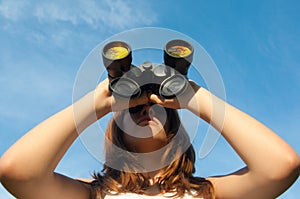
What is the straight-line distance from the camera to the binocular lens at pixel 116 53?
3795 millimetres

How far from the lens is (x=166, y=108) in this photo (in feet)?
12.8

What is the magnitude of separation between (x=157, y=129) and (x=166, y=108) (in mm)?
185

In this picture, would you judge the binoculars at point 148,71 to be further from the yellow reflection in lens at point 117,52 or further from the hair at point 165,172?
the hair at point 165,172

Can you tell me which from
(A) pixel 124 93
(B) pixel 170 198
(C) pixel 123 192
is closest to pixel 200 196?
(B) pixel 170 198

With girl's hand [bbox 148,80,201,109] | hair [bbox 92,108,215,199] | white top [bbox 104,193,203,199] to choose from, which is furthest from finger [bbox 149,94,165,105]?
white top [bbox 104,193,203,199]

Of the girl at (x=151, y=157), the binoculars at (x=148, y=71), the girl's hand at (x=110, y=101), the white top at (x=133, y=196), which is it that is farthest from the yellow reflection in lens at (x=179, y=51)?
the white top at (x=133, y=196)

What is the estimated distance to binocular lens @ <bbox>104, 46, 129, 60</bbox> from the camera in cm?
379

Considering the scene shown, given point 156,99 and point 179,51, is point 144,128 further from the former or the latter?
point 179,51

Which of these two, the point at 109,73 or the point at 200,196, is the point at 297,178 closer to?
the point at 200,196

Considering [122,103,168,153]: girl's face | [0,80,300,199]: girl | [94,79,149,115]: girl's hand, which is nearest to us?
[0,80,300,199]: girl

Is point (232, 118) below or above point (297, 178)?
above

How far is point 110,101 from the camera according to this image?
368cm

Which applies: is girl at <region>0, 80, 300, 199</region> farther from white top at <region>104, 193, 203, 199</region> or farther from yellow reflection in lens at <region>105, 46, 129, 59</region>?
yellow reflection in lens at <region>105, 46, 129, 59</region>

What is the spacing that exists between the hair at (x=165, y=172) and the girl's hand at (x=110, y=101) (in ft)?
0.65
